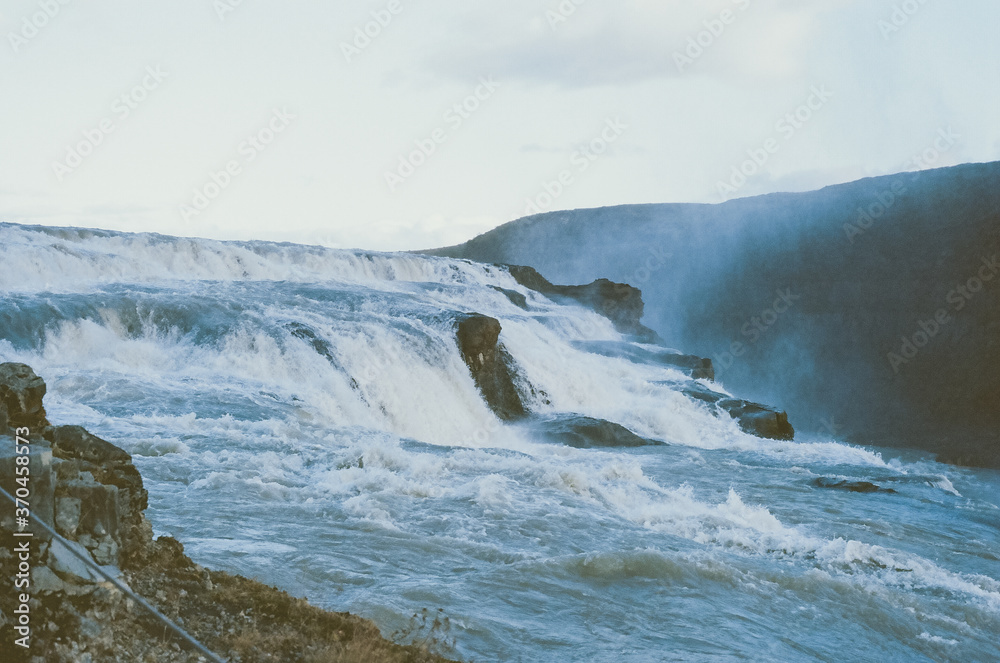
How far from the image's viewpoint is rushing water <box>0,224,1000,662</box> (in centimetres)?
838

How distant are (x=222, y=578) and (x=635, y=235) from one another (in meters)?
76.8

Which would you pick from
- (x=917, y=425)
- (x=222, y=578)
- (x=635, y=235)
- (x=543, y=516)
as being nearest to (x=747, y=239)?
(x=635, y=235)

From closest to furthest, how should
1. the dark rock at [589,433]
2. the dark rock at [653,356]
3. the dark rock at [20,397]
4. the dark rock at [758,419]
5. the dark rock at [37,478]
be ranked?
the dark rock at [37,478] → the dark rock at [20,397] → the dark rock at [589,433] → the dark rock at [758,419] → the dark rock at [653,356]

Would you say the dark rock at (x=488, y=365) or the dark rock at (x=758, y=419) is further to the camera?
the dark rock at (x=758, y=419)

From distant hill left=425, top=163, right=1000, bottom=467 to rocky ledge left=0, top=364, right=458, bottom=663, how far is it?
3533 cm

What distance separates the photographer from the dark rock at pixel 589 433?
20766 millimetres

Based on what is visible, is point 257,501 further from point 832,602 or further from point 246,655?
point 832,602

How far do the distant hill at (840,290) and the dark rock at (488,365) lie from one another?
72.1 feet

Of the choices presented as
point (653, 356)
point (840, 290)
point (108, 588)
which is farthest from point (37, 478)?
point (840, 290)

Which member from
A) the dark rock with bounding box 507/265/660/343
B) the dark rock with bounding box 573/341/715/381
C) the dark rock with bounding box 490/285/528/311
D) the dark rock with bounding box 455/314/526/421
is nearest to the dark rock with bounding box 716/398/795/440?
the dark rock with bounding box 573/341/715/381

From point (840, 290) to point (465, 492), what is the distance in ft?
180

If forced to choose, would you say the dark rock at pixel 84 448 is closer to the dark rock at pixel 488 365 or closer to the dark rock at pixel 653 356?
the dark rock at pixel 488 365

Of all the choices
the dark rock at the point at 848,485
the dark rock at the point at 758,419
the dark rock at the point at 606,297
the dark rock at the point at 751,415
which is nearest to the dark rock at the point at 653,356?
the dark rock at the point at 751,415

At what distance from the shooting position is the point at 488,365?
23.4 metres
